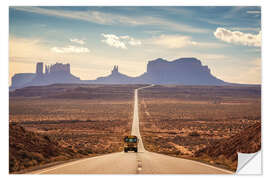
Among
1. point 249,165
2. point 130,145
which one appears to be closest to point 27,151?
point 249,165

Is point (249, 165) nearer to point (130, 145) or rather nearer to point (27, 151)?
point (27, 151)

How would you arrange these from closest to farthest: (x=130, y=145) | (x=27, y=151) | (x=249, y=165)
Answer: (x=249, y=165)
(x=27, y=151)
(x=130, y=145)

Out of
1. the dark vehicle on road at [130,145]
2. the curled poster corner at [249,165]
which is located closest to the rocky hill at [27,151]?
the curled poster corner at [249,165]

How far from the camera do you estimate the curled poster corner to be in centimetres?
1425

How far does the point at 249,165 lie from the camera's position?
14.5 metres

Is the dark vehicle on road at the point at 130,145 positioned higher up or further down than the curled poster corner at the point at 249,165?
further down

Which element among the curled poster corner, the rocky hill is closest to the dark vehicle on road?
the rocky hill

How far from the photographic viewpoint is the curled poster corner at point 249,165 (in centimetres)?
1425

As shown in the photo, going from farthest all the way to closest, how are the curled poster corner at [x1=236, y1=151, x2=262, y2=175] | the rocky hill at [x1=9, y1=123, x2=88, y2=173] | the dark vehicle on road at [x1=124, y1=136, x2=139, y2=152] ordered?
the dark vehicle on road at [x1=124, y1=136, x2=139, y2=152] → the rocky hill at [x1=9, y1=123, x2=88, y2=173] → the curled poster corner at [x1=236, y1=151, x2=262, y2=175]

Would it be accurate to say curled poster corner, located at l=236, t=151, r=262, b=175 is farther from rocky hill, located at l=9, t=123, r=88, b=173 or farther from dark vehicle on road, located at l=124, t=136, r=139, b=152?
dark vehicle on road, located at l=124, t=136, r=139, b=152

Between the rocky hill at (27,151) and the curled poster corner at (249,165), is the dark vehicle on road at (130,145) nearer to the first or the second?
the rocky hill at (27,151)

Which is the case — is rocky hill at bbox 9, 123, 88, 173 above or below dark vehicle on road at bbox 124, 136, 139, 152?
above

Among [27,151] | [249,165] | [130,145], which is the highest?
[249,165]
